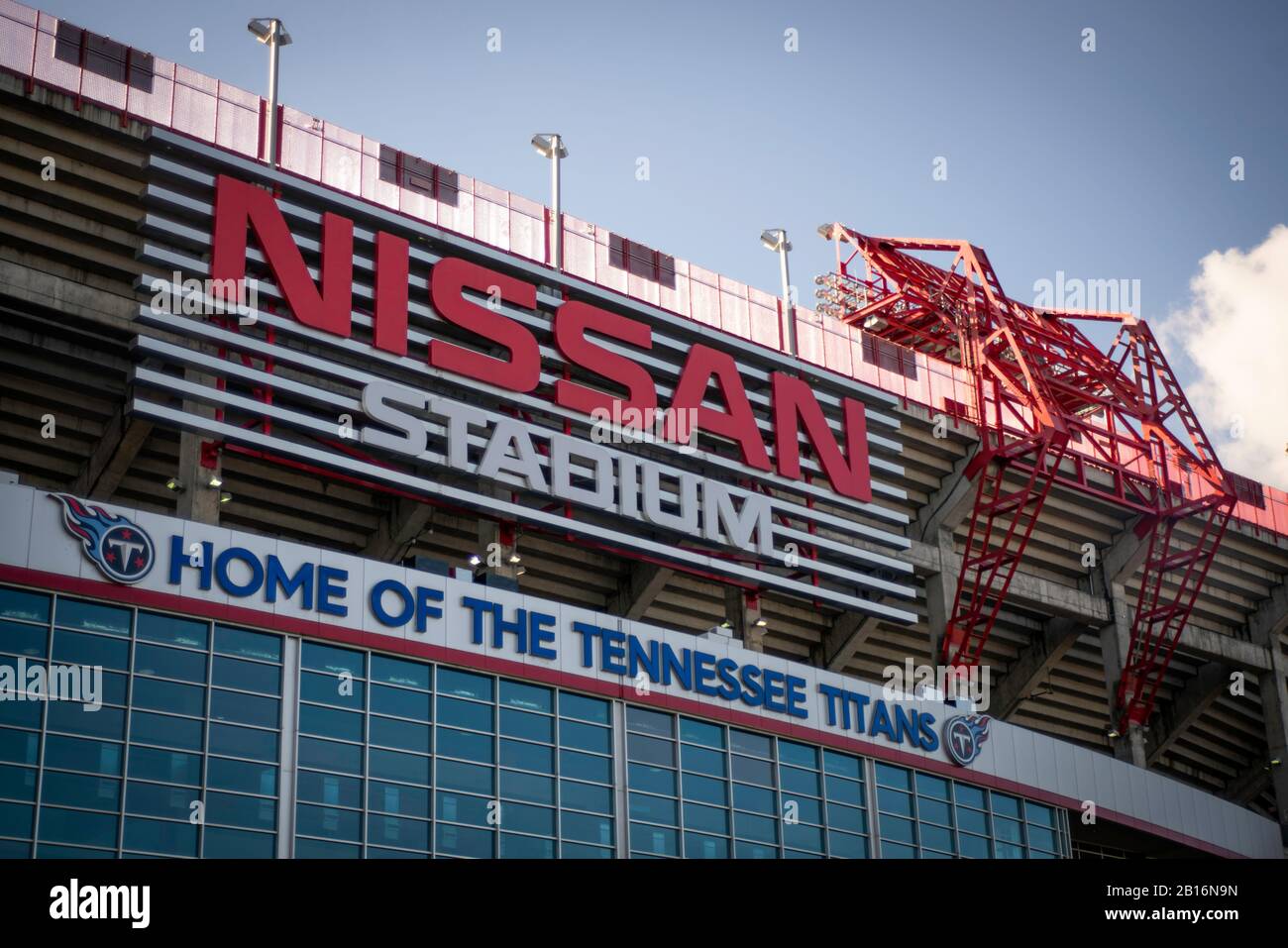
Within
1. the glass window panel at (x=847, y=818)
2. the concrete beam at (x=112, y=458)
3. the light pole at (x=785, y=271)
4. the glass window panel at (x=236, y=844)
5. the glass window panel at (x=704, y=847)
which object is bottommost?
the glass window panel at (x=236, y=844)

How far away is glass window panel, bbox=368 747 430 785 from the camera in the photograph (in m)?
39.4

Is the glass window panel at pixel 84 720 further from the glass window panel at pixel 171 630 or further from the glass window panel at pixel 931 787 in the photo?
the glass window panel at pixel 931 787

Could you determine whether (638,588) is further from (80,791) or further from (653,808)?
(80,791)

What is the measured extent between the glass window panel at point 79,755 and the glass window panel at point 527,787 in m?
9.37

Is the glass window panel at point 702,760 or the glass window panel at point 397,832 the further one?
the glass window panel at point 702,760

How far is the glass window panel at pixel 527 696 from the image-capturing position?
42719mm

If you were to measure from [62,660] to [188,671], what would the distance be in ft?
9.07

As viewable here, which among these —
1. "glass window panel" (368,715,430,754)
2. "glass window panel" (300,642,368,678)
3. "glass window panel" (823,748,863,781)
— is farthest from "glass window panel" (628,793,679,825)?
"glass window panel" (300,642,368,678)

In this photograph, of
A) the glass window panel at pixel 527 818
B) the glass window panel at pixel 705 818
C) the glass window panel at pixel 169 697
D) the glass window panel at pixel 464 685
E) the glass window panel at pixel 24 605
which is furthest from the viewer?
the glass window panel at pixel 705 818

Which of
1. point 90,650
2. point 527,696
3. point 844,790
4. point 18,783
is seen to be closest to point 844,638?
point 844,790

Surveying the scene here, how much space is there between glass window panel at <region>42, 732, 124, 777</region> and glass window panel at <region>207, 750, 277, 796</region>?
6.68ft

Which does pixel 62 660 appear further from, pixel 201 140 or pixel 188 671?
pixel 201 140

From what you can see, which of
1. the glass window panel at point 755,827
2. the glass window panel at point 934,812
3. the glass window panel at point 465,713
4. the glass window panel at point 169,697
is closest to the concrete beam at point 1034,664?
the glass window panel at point 934,812

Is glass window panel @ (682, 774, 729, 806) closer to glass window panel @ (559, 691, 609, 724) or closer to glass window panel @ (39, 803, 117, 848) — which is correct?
glass window panel @ (559, 691, 609, 724)
